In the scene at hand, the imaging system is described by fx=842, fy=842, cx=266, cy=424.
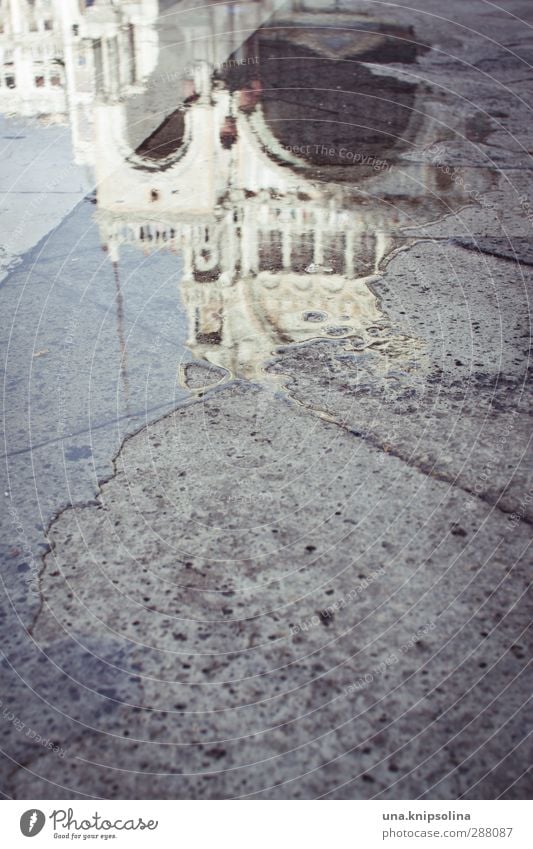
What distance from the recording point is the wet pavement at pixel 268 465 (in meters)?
1.76

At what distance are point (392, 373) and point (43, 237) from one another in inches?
77.2

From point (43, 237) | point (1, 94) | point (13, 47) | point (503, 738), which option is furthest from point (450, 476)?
point (13, 47)

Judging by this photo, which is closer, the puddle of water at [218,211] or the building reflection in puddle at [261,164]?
the puddle of water at [218,211]

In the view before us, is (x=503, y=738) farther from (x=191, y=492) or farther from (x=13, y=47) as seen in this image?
(x=13, y=47)

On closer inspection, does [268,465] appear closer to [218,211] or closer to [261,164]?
[218,211]

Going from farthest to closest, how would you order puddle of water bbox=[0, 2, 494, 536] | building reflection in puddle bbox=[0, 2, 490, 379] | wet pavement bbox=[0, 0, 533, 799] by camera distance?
building reflection in puddle bbox=[0, 2, 490, 379], puddle of water bbox=[0, 2, 494, 536], wet pavement bbox=[0, 0, 533, 799]

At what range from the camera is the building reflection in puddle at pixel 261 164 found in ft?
11.1

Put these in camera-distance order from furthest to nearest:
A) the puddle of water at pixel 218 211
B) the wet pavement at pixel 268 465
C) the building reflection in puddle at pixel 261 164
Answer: the building reflection in puddle at pixel 261 164
the puddle of water at pixel 218 211
the wet pavement at pixel 268 465

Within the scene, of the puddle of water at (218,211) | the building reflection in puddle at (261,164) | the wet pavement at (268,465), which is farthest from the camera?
the building reflection in puddle at (261,164)

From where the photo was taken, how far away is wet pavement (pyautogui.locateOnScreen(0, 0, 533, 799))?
69.4 inches

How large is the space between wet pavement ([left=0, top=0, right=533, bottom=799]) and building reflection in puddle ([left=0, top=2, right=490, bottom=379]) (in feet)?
0.08

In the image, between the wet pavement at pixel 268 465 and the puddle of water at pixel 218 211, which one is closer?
the wet pavement at pixel 268 465

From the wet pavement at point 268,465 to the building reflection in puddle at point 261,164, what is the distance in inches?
1.0

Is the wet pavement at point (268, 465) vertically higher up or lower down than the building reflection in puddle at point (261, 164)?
lower down
